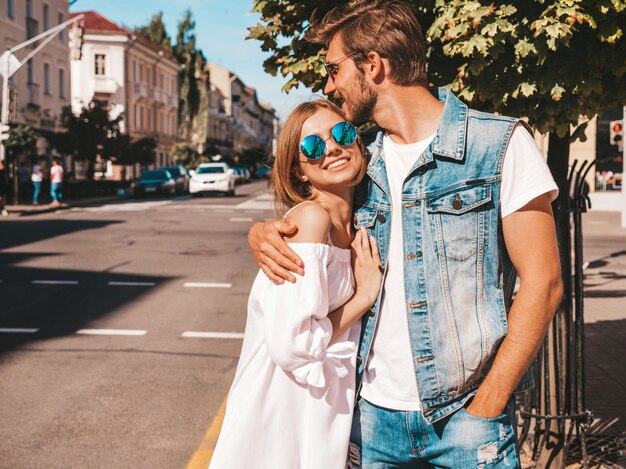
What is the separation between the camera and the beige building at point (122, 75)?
187 feet

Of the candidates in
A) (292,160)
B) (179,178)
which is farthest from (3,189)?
(179,178)

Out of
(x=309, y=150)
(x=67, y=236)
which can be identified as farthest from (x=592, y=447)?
(x=67, y=236)

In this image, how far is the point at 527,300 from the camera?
190cm

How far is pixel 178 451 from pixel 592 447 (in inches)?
93.5

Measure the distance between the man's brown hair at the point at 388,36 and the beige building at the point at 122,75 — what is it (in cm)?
5214

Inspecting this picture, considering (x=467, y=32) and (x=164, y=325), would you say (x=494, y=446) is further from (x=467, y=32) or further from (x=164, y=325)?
(x=164, y=325)

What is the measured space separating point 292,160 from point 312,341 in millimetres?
543

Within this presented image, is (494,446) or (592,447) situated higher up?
(494,446)

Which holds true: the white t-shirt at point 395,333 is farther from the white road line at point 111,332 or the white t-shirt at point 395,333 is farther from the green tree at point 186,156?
the green tree at point 186,156

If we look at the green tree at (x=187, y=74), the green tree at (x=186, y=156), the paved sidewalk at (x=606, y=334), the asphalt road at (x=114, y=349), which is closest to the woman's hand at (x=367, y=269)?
the asphalt road at (x=114, y=349)

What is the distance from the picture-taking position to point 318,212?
2023 mm

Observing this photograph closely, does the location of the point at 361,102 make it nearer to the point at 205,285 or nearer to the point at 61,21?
the point at 205,285

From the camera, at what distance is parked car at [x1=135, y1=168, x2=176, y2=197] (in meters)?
38.1

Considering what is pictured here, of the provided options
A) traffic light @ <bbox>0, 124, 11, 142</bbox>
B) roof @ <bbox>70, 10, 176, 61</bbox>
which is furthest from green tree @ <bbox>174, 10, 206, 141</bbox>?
traffic light @ <bbox>0, 124, 11, 142</bbox>
